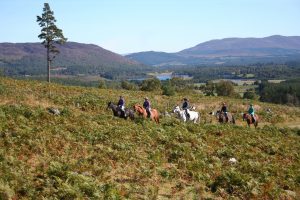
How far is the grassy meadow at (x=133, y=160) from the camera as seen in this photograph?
1606 centimetres

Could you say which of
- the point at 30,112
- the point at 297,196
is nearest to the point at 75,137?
the point at 30,112

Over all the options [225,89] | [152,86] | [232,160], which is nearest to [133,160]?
[232,160]

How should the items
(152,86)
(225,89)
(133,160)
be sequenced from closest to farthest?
(133,160) < (152,86) < (225,89)

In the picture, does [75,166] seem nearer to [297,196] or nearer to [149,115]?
[297,196]

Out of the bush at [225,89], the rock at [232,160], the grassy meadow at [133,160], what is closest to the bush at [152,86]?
the bush at [225,89]

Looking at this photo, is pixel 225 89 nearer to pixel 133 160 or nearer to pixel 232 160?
pixel 232 160

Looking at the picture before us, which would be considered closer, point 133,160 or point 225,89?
point 133,160

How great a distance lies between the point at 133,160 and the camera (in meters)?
20.6

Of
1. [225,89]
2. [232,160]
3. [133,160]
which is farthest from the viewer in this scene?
[225,89]

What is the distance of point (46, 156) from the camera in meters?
19.3

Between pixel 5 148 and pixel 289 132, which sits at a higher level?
pixel 5 148

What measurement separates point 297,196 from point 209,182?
13.6 ft

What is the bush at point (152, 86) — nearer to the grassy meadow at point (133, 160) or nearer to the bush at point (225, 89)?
the bush at point (225, 89)

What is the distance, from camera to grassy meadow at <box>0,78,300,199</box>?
16062 millimetres
